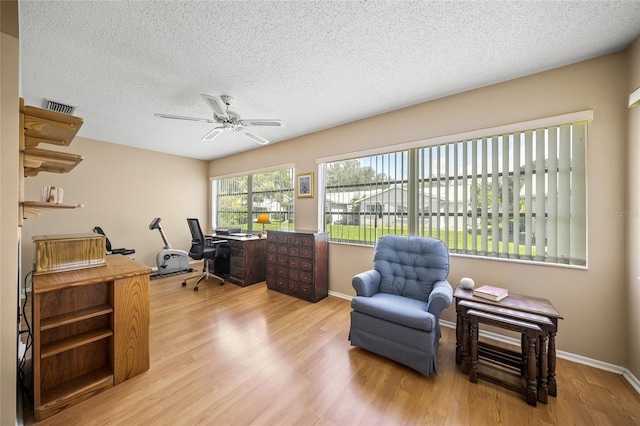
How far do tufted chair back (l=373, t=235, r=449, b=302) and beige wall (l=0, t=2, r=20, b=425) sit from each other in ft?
8.51

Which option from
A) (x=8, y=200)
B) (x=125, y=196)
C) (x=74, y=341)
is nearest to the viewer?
(x=8, y=200)

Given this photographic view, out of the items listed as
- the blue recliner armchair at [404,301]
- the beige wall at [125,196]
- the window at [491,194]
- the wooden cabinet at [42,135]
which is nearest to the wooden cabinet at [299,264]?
the window at [491,194]

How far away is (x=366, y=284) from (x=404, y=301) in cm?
37

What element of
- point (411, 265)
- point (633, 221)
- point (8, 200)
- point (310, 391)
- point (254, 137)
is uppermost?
point (254, 137)

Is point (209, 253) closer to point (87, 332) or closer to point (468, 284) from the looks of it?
point (87, 332)

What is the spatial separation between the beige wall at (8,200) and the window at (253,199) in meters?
3.45

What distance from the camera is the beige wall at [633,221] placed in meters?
1.79

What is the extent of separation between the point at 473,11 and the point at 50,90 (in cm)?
401

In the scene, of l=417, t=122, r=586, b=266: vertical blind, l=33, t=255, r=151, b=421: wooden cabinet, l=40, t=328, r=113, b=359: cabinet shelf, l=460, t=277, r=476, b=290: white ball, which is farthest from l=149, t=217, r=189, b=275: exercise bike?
l=460, t=277, r=476, b=290: white ball

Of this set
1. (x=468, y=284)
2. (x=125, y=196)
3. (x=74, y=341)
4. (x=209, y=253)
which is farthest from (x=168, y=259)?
(x=468, y=284)

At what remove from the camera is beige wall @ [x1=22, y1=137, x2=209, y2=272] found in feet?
13.4

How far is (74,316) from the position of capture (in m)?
1.64

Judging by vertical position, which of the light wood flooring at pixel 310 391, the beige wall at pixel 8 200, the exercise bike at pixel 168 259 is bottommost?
the light wood flooring at pixel 310 391

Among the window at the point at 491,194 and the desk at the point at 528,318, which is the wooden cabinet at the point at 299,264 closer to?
the window at the point at 491,194
